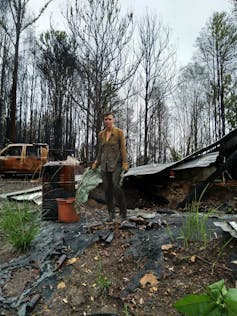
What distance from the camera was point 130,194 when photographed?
704 cm

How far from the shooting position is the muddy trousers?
13.8ft

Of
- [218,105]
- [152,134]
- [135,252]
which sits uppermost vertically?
[218,105]

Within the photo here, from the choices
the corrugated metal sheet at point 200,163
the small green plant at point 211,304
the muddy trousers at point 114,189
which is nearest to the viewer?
the small green plant at point 211,304

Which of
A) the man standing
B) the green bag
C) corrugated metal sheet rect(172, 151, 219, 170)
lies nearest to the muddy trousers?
the man standing

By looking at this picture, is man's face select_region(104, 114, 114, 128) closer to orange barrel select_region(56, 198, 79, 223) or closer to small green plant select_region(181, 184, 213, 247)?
orange barrel select_region(56, 198, 79, 223)

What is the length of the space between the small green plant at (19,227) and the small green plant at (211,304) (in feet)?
10.4

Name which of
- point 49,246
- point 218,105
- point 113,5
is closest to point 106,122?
point 49,246

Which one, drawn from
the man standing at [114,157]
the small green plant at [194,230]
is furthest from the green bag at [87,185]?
the small green plant at [194,230]

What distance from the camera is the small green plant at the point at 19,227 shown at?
11.5 feet

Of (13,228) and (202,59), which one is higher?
(202,59)

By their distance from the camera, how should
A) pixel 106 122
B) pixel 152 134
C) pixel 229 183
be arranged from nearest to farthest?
1. pixel 106 122
2. pixel 229 183
3. pixel 152 134

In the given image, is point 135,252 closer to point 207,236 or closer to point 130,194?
point 207,236

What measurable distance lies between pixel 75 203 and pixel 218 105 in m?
18.5

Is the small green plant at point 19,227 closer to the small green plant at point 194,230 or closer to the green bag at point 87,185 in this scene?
the green bag at point 87,185
